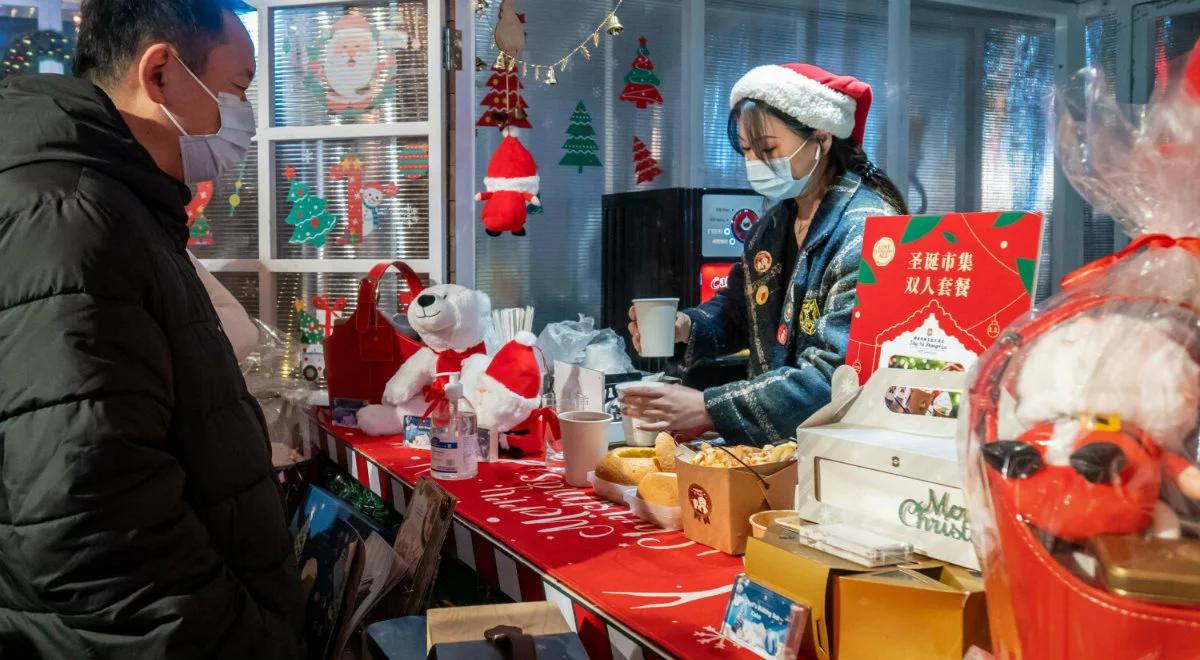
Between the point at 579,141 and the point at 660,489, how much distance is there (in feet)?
11.3

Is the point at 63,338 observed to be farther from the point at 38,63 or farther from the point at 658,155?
the point at 658,155

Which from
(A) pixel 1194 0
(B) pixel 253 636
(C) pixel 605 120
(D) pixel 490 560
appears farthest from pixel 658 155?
(B) pixel 253 636

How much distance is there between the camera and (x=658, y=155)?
5062 millimetres

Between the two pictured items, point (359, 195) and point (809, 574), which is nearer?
point (809, 574)

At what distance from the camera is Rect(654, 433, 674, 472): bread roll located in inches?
→ 65.9

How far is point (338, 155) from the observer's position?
3.27m

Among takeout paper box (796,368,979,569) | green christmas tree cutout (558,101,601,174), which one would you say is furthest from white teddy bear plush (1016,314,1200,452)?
green christmas tree cutout (558,101,601,174)

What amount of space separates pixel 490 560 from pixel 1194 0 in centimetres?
569

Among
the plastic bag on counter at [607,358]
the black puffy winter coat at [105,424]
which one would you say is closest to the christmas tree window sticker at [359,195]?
the plastic bag on counter at [607,358]

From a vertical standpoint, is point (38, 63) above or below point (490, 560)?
above

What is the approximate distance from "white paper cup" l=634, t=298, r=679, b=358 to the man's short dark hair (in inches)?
41.1

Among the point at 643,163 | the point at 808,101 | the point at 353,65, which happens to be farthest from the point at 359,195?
the point at 643,163

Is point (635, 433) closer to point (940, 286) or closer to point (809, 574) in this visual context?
point (940, 286)

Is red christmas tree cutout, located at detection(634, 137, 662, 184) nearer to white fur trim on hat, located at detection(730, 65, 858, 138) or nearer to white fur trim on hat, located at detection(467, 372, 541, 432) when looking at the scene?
white fur trim on hat, located at detection(730, 65, 858, 138)
